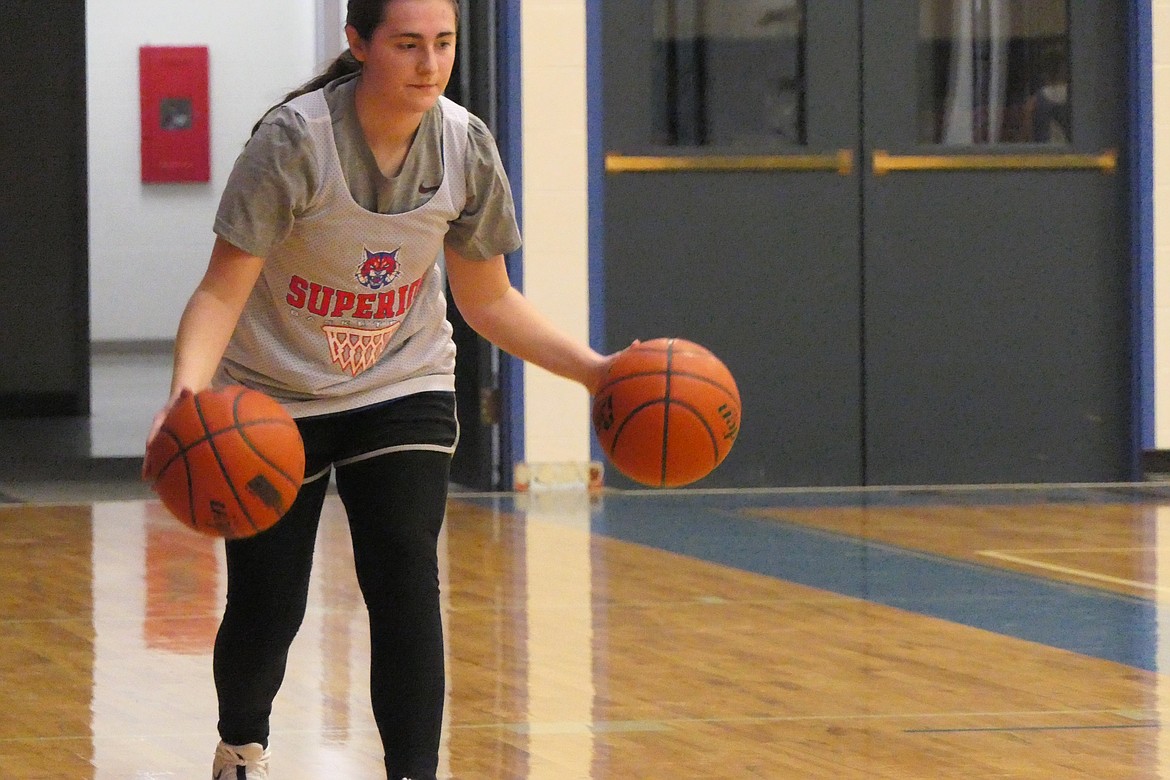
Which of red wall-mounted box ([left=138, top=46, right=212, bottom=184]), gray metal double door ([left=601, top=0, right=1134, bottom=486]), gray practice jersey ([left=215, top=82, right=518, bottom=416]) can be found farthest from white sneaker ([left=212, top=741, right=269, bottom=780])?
red wall-mounted box ([left=138, top=46, right=212, bottom=184])

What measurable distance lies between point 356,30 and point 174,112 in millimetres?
14480

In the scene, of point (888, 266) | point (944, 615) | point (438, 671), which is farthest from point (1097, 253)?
point (438, 671)

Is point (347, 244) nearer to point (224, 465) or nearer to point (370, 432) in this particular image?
point (370, 432)

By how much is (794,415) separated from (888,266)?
71cm

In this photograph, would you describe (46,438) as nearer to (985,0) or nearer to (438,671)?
(985,0)

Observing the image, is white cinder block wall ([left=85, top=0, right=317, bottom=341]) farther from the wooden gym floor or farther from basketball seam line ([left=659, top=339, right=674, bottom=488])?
basketball seam line ([left=659, top=339, right=674, bottom=488])

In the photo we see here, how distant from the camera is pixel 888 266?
7.55m

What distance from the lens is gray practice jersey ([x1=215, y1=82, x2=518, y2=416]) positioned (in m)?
2.63

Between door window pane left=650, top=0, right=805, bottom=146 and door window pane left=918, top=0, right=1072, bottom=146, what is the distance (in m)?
0.55

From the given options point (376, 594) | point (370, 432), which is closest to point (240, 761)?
point (376, 594)

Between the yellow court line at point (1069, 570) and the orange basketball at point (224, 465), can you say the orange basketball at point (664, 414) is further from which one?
the yellow court line at point (1069, 570)

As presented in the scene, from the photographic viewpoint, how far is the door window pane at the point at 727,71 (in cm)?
736

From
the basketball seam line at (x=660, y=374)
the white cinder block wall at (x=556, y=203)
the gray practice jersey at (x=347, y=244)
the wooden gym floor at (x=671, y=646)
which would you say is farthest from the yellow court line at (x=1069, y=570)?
the gray practice jersey at (x=347, y=244)

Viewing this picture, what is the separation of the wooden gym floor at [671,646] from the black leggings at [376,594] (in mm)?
445
